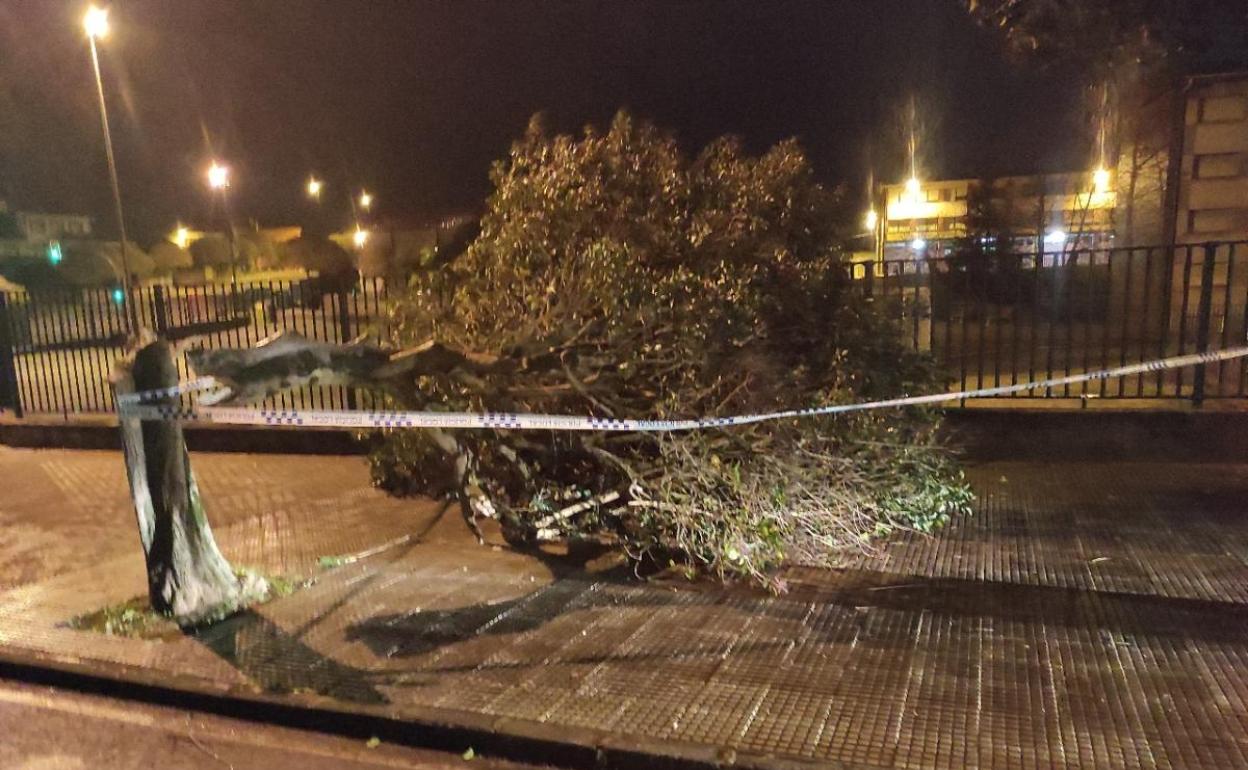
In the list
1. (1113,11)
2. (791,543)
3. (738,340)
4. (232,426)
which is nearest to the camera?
(791,543)

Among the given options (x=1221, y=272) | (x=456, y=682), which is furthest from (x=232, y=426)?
(x=1221, y=272)

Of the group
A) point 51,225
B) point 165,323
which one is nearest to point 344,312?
point 165,323

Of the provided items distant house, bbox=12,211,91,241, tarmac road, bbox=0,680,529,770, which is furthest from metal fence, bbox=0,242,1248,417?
distant house, bbox=12,211,91,241

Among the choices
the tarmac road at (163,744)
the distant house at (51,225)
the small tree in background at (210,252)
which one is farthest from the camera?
the distant house at (51,225)

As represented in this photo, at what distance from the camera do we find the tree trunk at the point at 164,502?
17.2 ft

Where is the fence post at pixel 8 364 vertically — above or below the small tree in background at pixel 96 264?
below

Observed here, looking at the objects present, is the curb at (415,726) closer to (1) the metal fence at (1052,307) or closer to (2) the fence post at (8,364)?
(1) the metal fence at (1052,307)

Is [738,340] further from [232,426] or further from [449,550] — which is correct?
[232,426]

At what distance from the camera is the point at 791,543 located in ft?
19.4

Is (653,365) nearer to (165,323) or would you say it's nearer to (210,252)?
(165,323)

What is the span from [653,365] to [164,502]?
3189 mm

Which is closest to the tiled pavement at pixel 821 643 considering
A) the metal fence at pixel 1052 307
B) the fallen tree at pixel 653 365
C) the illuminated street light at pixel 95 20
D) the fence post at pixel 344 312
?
the fallen tree at pixel 653 365

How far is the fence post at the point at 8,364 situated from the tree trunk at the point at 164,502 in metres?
8.06

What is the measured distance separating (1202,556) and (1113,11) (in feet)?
16.3
